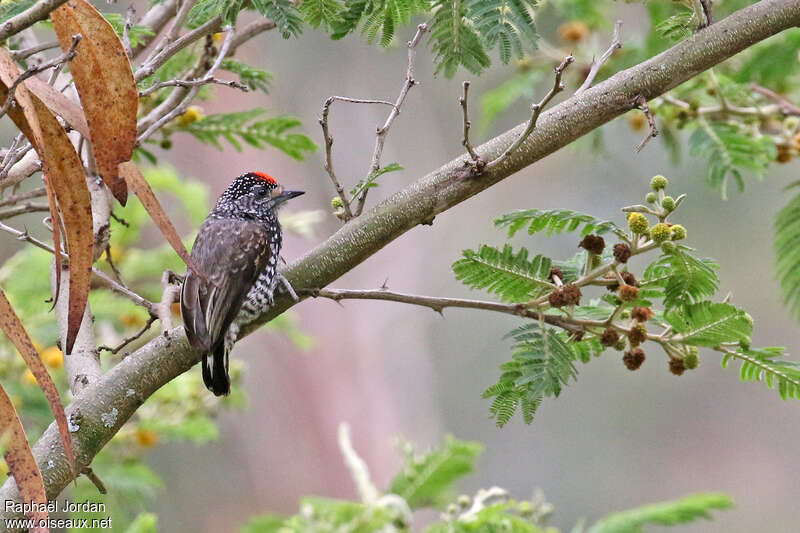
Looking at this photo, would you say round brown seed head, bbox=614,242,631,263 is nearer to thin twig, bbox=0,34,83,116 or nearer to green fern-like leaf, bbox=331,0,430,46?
green fern-like leaf, bbox=331,0,430,46

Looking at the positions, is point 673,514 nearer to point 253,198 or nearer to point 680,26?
point 680,26

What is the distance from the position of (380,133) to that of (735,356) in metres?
1.02

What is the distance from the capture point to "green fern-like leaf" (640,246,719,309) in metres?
2.16

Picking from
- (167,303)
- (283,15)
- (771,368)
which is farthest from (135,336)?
(771,368)

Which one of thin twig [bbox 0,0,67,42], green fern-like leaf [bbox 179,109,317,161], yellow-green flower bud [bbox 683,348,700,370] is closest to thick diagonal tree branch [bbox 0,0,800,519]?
yellow-green flower bud [bbox 683,348,700,370]

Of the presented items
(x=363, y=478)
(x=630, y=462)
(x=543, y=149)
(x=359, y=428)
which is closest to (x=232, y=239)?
(x=363, y=478)

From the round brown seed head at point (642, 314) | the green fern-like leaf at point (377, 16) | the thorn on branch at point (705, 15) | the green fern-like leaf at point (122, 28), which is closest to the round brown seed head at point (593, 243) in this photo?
the round brown seed head at point (642, 314)

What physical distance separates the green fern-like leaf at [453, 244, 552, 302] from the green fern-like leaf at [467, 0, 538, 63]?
470mm

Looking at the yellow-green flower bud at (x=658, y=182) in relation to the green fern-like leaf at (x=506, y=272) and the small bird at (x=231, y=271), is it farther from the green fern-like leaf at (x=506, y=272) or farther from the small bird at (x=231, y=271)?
the small bird at (x=231, y=271)

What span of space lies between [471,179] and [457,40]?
0.34m

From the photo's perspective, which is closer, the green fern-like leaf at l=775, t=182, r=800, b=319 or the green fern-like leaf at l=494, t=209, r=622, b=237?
the green fern-like leaf at l=494, t=209, r=622, b=237

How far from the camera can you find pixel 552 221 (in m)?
2.34

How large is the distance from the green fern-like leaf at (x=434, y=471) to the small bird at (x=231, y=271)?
2.19 feet

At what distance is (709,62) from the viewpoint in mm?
2184
